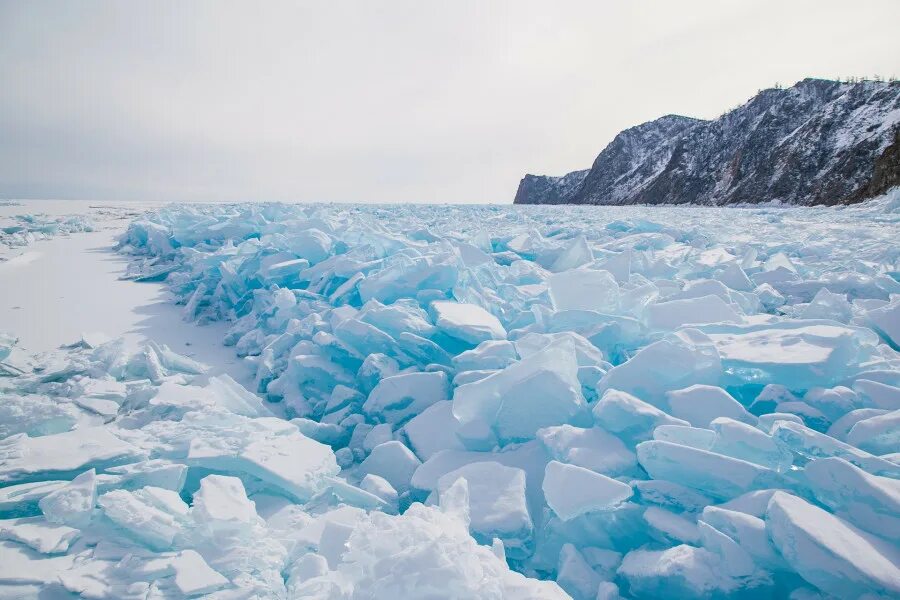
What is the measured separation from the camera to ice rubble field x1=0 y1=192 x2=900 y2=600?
3.01ft

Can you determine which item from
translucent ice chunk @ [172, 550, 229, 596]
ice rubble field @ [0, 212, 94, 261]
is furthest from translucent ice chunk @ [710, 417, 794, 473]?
ice rubble field @ [0, 212, 94, 261]

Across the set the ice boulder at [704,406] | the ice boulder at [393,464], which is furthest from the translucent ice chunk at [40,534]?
the ice boulder at [704,406]

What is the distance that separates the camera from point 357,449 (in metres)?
1.77

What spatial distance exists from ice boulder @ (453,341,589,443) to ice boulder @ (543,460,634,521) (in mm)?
349

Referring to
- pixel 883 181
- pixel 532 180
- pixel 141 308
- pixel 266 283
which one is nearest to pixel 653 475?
pixel 266 283

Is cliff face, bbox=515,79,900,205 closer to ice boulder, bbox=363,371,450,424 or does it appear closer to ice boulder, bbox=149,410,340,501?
ice boulder, bbox=363,371,450,424

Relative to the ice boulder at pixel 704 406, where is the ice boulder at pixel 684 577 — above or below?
below

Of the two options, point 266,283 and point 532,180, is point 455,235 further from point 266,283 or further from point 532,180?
point 532,180

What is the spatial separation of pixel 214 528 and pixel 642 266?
3182mm

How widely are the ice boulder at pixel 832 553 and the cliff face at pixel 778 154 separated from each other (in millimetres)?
21159

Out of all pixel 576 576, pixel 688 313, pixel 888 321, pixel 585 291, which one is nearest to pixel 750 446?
pixel 576 576

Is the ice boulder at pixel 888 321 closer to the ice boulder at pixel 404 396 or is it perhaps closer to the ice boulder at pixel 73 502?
the ice boulder at pixel 404 396

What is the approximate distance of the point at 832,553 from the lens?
843mm

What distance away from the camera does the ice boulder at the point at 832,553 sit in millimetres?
817
